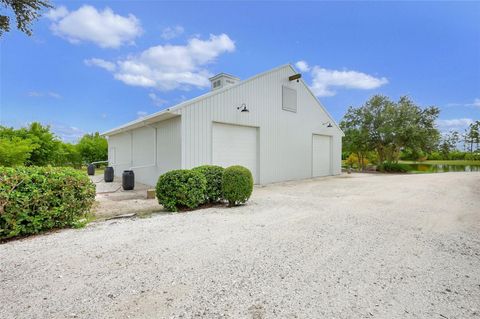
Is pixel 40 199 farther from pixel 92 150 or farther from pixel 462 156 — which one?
pixel 462 156

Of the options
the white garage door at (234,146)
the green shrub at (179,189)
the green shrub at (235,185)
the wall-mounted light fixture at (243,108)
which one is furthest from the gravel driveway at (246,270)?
the wall-mounted light fixture at (243,108)

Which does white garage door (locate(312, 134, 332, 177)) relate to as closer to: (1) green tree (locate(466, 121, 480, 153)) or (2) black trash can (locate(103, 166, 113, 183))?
(2) black trash can (locate(103, 166, 113, 183))

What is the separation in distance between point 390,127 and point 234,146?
42.4ft

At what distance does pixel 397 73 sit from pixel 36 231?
1678cm

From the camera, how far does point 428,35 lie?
9945 mm

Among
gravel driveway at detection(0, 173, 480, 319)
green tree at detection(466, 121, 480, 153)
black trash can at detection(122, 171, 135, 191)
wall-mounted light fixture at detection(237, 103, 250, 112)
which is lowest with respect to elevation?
gravel driveway at detection(0, 173, 480, 319)

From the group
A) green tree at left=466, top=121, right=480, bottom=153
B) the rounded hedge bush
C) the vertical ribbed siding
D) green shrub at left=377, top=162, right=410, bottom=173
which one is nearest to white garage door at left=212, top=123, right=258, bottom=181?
the vertical ribbed siding

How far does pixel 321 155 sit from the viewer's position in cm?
1359

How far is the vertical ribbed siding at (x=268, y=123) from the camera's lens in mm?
8141

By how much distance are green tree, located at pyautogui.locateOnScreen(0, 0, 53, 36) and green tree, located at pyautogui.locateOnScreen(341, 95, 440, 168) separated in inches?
719

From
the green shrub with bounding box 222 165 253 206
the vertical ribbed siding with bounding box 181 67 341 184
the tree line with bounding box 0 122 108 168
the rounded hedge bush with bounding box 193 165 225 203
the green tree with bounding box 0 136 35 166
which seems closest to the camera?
the green shrub with bounding box 222 165 253 206

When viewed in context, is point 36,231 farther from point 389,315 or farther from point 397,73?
point 397,73

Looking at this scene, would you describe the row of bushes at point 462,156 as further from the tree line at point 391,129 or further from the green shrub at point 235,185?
the green shrub at point 235,185

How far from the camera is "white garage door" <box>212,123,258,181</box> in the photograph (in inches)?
349
